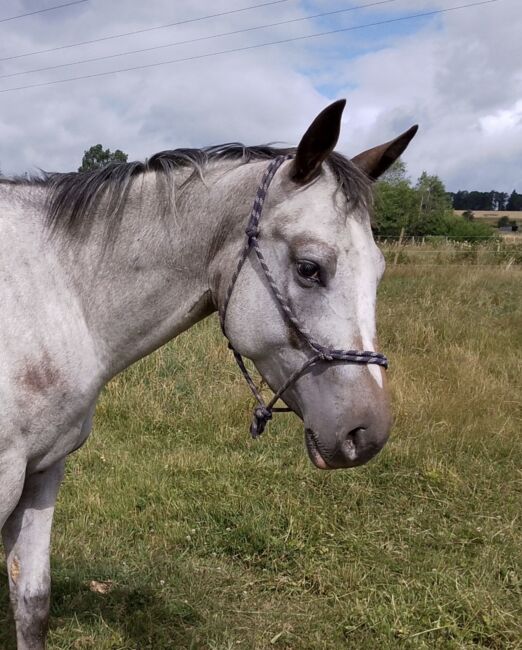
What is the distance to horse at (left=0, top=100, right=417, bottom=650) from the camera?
66.1 inches

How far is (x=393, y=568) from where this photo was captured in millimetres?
3312

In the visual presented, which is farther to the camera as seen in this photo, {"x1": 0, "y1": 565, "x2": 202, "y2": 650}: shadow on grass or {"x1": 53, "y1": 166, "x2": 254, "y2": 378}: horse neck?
{"x1": 0, "y1": 565, "x2": 202, "y2": 650}: shadow on grass

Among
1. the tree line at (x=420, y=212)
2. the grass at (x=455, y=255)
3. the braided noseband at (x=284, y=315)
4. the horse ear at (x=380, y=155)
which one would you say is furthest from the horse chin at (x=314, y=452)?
the tree line at (x=420, y=212)

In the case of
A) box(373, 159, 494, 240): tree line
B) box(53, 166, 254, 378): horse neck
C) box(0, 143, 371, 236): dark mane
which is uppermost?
box(373, 159, 494, 240): tree line

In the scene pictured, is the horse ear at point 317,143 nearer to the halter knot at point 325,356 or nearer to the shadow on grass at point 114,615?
the halter knot at point 325,356

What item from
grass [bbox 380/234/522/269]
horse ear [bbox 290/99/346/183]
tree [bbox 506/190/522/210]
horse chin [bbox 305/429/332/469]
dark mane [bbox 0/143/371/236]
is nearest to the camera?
horse ear [bbox 290/99/346/183]

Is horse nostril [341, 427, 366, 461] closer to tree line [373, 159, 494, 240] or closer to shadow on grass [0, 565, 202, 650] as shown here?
shadow on grass [0, 565, 202, 650]

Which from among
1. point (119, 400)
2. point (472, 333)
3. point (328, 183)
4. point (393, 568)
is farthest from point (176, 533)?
point (472, 333)

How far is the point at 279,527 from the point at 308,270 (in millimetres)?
2364

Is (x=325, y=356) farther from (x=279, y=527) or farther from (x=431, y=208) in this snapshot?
(x=431, y=208)

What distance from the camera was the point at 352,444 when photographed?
1666 mm

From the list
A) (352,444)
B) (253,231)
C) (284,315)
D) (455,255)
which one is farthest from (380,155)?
(455,255)

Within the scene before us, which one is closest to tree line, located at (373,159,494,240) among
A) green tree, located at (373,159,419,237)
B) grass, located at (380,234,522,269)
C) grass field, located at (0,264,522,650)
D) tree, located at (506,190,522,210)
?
green tree, located at (373,159,419,237)

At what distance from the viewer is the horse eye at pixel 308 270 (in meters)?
1.70
